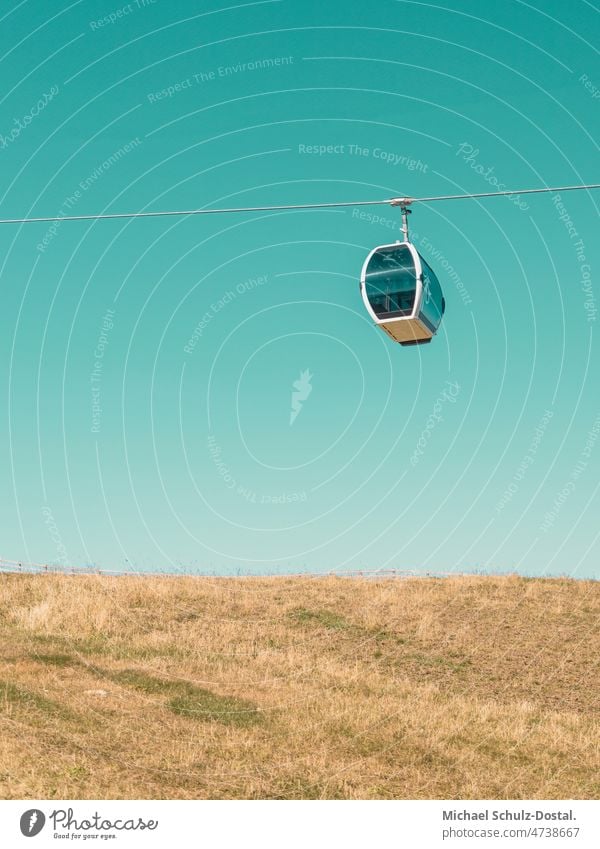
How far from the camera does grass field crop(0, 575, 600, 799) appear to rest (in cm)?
1335

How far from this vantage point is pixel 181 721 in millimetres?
16422

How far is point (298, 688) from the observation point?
2044 centimetres

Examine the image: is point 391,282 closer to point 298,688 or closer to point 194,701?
point 298,688

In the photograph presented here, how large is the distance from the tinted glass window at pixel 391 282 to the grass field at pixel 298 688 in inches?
340

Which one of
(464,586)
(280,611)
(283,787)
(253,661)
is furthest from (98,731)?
(464,586)

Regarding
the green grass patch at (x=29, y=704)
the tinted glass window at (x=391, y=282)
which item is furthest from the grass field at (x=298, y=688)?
the tinted glass window at (x=391, y=282)

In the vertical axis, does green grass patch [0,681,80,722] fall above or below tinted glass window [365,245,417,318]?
below

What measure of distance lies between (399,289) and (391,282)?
9.2 inches

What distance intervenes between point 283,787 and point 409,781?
2.22m

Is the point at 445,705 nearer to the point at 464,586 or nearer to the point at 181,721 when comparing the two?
the point at 181,721

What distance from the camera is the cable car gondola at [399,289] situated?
1919 cm

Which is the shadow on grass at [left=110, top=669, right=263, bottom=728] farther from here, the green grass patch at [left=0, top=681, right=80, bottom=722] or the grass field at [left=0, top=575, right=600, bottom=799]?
the green grass patch at [left=0, top=681, right=80, bottom=722]

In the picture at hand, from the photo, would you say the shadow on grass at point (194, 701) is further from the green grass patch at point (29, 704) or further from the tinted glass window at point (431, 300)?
the tinted glass window at point (431, 300)

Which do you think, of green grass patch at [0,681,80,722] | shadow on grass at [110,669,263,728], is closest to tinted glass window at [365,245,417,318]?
shadow on grass at [110,669,263,728]
